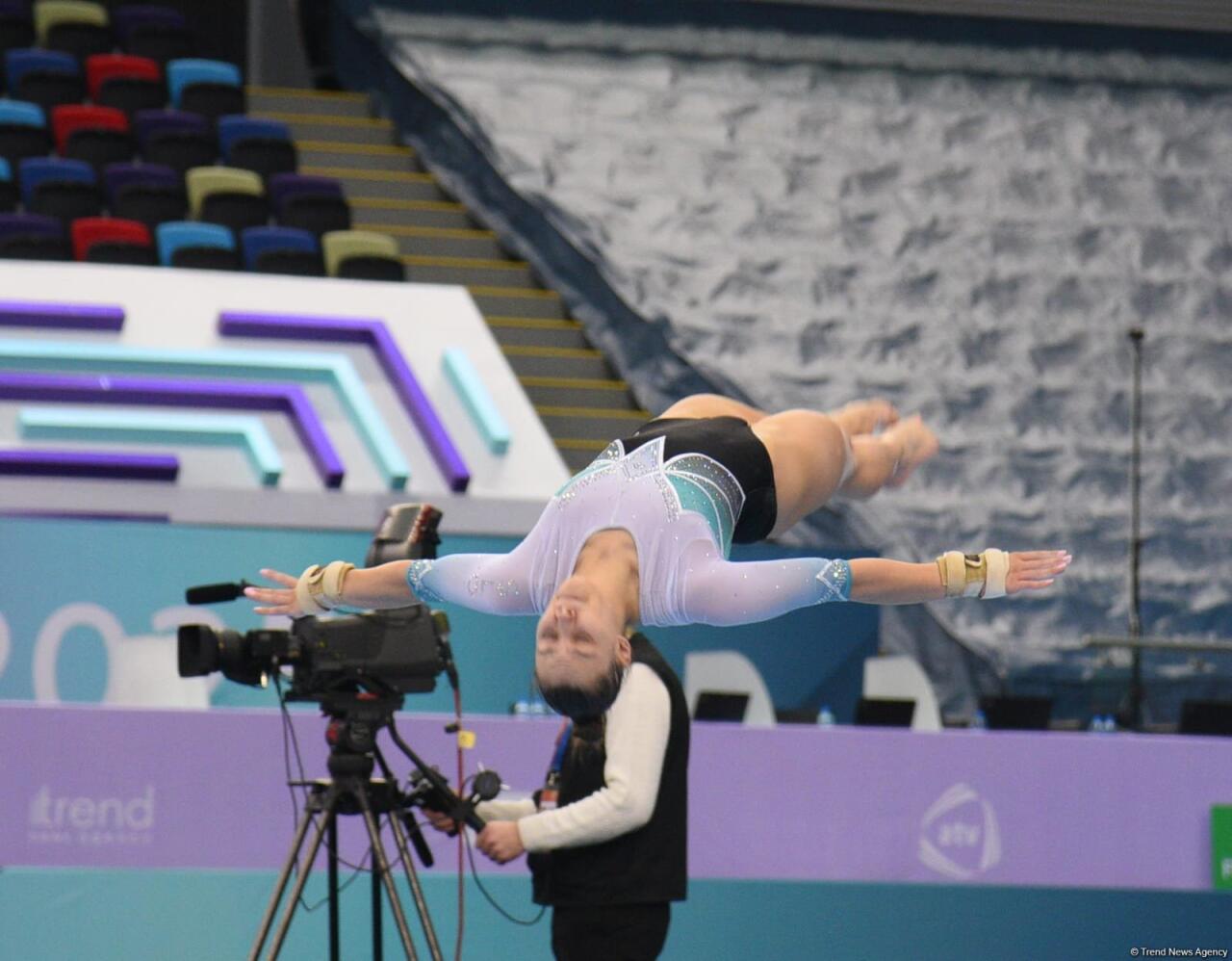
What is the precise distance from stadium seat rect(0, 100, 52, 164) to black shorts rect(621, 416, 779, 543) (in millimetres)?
6867

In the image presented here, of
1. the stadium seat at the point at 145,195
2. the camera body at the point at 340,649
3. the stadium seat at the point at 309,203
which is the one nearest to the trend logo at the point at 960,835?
the camera body at the point at 340,649

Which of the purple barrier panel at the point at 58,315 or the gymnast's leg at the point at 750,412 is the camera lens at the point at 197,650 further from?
the purple barrier panel at the point at 58,315

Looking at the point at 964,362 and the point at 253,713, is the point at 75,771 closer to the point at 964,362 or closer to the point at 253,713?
the point at 253,713

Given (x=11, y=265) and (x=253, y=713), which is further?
(x=11, y=265)

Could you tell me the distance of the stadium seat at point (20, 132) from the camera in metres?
9.90

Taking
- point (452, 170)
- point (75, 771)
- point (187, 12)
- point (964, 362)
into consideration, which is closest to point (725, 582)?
point (75, 771)

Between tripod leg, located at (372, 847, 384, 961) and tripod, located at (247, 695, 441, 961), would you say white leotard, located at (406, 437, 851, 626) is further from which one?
tripod leg, located at (372, 847, 384, 961)

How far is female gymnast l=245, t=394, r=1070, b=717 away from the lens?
11.4ft

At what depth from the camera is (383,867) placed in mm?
3822

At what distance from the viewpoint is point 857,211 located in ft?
34.0

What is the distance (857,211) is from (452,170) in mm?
2528

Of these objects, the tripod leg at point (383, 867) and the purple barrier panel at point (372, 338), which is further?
the purple barrier panel at point (372, 338)

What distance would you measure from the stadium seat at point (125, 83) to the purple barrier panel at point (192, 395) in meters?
3.47

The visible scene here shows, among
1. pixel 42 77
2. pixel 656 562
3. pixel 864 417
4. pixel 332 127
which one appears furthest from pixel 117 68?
pixel 656 562
